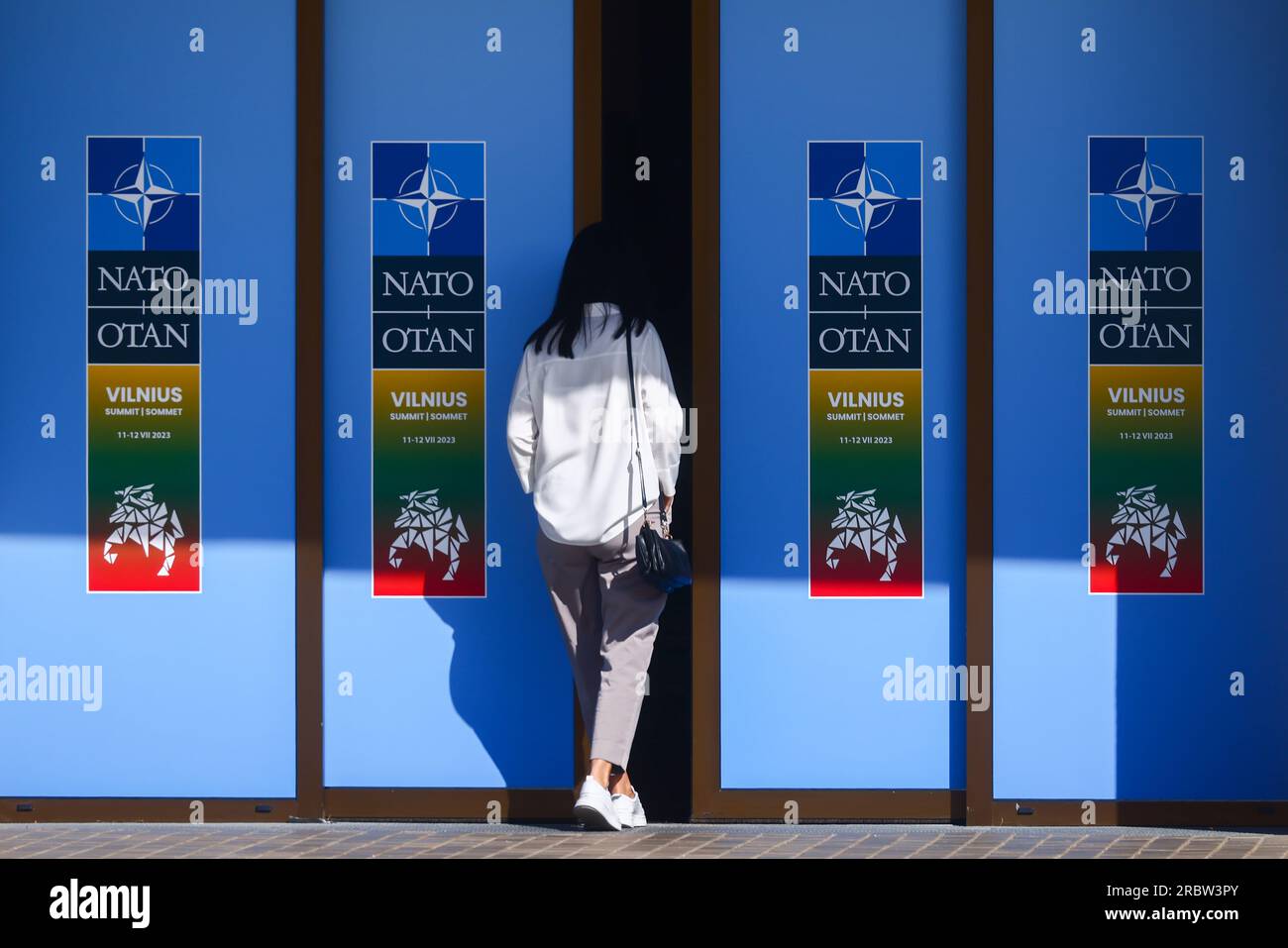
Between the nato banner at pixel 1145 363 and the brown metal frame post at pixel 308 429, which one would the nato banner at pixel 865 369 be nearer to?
the nato banner at pixel 1145 363

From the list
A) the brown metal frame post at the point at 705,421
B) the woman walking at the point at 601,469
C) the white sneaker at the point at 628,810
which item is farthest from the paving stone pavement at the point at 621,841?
the brown metal frame post at the point at 705,421

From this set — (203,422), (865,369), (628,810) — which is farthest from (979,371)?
(203,422)

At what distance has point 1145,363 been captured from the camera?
703cm

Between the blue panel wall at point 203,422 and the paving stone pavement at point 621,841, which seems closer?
the paving stone pavement at point 621,841

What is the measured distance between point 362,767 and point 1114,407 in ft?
10.2

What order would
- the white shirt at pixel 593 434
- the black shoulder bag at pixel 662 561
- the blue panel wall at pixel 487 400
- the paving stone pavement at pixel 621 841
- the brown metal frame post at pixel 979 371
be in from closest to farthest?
the paving stone pavement at pixel 621 841, the black shoulder bag at pixel 662 561, the white shirt at pixel 593 434, the brown metal frame post at pixel 979 371, the blue panel wall at pixel 487 400

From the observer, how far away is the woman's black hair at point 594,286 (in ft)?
22.2

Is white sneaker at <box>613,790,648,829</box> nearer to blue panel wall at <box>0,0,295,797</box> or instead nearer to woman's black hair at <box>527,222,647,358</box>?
blue panel wall at <box>0,0,295,797</box>

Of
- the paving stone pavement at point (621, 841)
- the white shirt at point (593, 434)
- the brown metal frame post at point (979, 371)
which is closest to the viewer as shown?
the paving stone pavement at point (621, 841)

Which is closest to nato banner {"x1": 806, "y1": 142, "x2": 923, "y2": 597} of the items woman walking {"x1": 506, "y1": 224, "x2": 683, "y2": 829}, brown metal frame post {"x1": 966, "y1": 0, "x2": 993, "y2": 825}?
brown metal frame post {"x1": 966, "y1": 0, "x2": 993, "y2": 825}

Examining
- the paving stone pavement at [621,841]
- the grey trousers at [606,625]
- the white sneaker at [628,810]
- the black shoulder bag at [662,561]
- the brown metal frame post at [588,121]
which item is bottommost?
the paving stone pavement at [621,841]

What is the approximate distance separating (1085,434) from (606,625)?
1.92 meters

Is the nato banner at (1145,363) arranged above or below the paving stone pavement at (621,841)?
above

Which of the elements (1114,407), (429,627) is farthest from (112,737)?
(1114,407)
